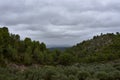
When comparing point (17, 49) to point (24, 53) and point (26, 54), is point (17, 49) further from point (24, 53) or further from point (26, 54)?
point (26, 54)

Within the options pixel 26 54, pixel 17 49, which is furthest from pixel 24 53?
pixel 26 54

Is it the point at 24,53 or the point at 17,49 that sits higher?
the point at 17,49

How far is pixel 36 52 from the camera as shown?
45781 millimetres

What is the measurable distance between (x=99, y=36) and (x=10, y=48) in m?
67.3

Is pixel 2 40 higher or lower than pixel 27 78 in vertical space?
higher

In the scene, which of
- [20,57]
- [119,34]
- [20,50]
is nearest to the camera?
[20,57]

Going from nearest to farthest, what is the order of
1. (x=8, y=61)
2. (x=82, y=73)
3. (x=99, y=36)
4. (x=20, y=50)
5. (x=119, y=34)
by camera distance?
(x=82, y=73) → (x=8, y=61) → (x=20, y=50) → (x=119, y=34) → (x=99, y=36)

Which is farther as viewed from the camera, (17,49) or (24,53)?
(17,49)

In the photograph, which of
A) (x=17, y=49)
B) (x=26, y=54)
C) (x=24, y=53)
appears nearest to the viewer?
(x=26, y=54)

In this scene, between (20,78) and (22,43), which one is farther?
(22,43)

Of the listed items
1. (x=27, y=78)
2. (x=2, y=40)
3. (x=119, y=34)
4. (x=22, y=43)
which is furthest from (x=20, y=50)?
(x=119, y=34)

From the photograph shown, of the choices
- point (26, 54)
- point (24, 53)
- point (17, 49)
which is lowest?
point (26, 54)

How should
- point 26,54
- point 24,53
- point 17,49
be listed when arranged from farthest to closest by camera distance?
point 17,49 < point 24,53 < point 26,54

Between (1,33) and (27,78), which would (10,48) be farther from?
(27,78)
